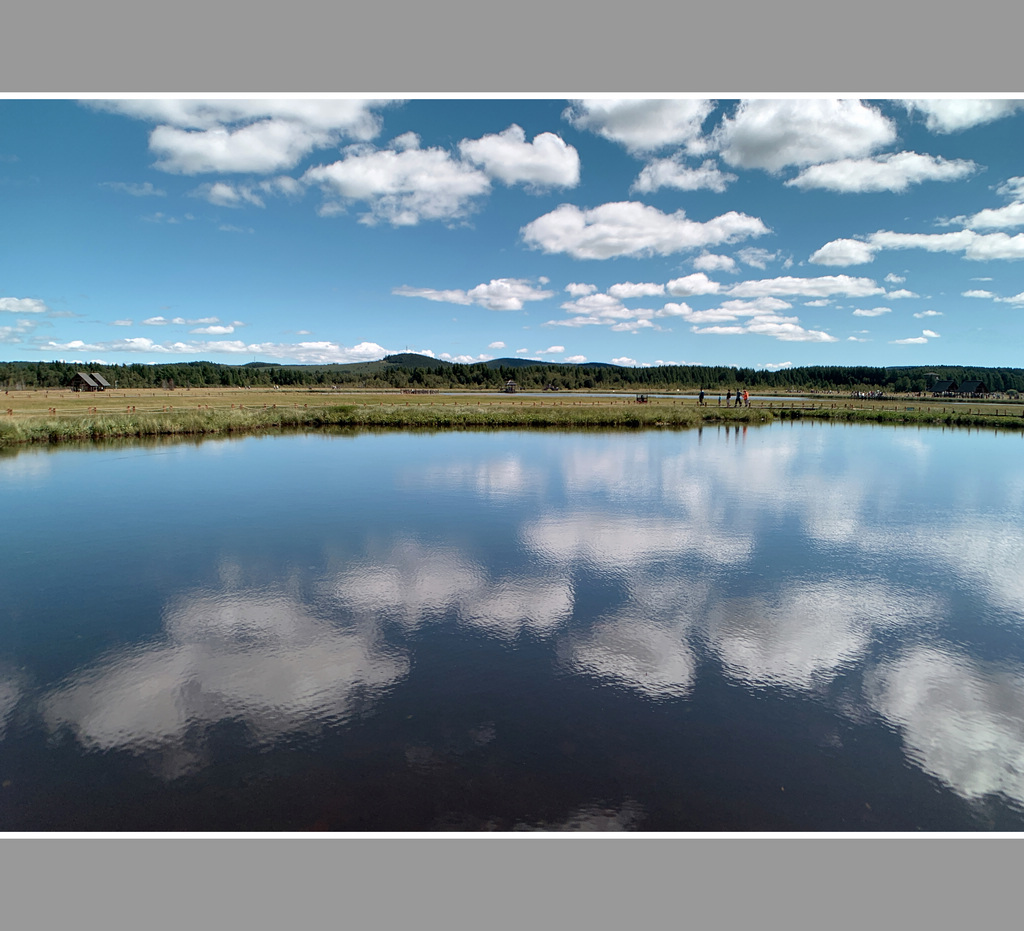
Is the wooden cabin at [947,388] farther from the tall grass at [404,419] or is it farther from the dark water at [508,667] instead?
the dark water at [508,667]

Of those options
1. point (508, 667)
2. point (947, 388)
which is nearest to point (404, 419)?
point (508, 667)

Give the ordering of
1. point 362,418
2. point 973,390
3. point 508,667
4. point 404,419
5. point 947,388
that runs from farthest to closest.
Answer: point 947,388
point 973,390
point 362,418
point 404,419
point 508,667

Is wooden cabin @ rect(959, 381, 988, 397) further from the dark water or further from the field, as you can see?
the dark water

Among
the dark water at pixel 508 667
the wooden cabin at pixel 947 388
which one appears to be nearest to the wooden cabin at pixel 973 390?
the wooden cabin at pixel 947 388

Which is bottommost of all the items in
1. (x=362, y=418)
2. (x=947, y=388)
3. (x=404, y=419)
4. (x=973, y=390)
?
(x=404, y=419)

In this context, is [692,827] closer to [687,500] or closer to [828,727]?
[828,727]

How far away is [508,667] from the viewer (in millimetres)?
10938

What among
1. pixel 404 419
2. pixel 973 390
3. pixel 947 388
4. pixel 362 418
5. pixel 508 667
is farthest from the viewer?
pixel 947 388

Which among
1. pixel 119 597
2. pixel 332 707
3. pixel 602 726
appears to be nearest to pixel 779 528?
pixel 602 726

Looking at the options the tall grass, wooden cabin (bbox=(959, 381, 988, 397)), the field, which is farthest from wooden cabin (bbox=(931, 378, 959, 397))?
the tall grass

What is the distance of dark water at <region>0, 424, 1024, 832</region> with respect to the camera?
769 centimetres

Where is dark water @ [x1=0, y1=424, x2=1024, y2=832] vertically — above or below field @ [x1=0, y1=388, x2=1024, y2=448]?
below

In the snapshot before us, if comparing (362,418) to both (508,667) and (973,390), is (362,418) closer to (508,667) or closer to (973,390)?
(508,667)

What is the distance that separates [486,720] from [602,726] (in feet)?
6.25
